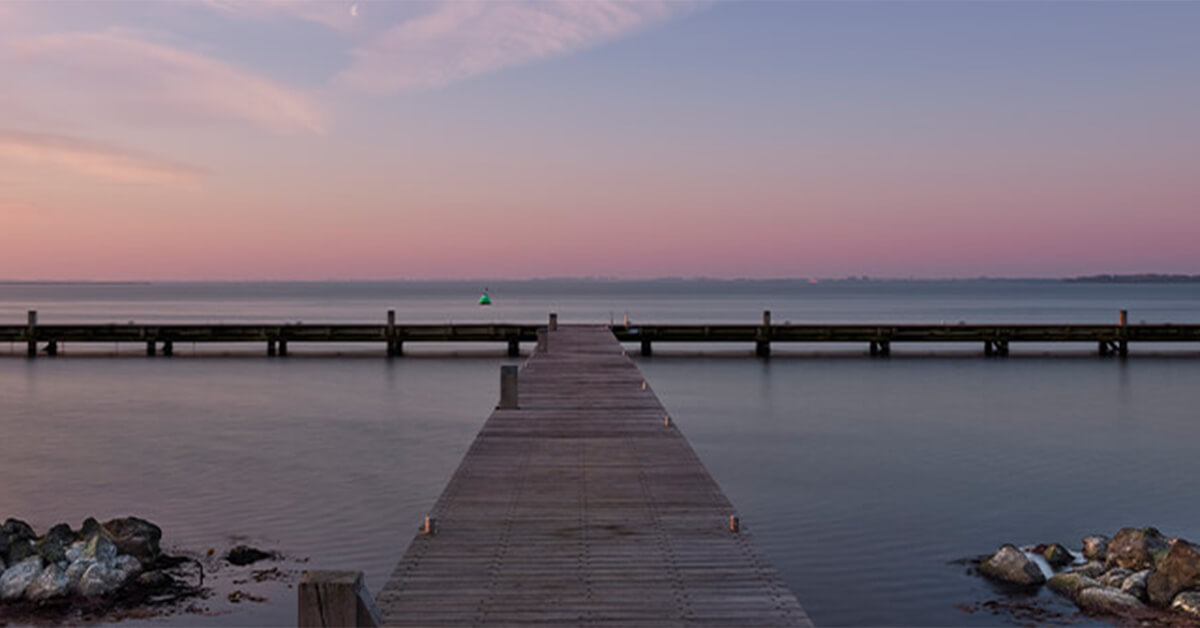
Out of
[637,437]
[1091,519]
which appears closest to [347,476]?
[637,437]

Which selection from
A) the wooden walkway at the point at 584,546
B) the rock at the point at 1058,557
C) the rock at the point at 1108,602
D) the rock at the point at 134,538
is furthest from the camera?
the rock at the point at 1058,557

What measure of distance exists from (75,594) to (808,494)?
40.9 feet

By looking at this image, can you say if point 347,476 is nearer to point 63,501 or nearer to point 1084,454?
point 63,501

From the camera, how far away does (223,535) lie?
1625 cm

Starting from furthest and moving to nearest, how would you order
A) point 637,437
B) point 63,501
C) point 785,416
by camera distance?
1. point 785,416
2. point 63,501
3. point 637,437

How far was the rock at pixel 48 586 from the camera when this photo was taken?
12430 millimetres

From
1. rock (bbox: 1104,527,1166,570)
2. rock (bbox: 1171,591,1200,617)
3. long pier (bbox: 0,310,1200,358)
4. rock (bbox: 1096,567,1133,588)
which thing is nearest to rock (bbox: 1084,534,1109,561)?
rock (bbox: 1104,527,1166,570)

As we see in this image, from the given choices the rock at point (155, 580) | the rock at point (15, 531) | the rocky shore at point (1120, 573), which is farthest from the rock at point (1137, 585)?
the rock at point (15, 531)

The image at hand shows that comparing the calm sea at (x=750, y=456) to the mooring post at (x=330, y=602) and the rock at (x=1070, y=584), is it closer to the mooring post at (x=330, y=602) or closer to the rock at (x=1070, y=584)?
the rock at (x=1070, y=584)

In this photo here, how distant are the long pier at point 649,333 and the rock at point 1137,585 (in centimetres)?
3280

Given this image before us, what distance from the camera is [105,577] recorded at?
1278cm

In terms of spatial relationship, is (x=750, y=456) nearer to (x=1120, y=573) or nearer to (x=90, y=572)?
(x=1120, y=573)

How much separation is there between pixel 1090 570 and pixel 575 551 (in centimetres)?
750

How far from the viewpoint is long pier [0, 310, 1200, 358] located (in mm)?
45969
